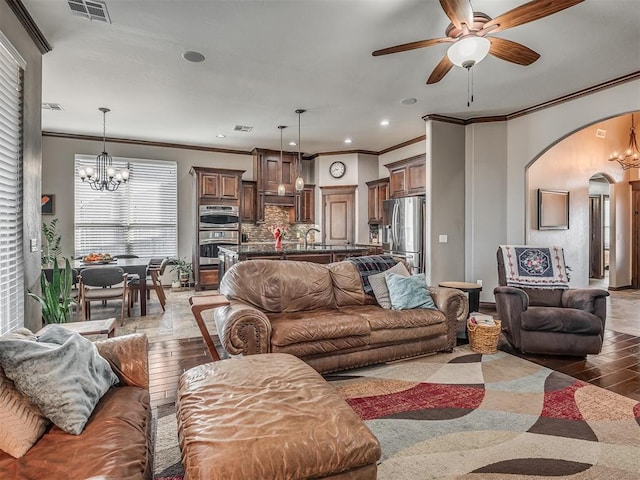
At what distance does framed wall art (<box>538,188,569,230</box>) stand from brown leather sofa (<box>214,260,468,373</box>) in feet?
10.1

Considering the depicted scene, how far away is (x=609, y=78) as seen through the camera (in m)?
4.05

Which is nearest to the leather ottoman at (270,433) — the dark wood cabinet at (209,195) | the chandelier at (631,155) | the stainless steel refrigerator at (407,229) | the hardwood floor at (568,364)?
the hardwood floor at (568,364)

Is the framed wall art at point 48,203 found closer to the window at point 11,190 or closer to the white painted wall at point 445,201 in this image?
the window at point 11,190

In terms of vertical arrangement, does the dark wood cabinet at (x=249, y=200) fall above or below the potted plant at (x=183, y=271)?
above

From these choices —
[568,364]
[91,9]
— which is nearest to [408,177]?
[568,364]

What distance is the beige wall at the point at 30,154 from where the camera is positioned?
9.10 ft

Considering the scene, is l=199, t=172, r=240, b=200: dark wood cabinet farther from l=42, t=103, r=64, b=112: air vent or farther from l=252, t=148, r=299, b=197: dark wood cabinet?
l=42, t=103, r=64, b=112: air vent

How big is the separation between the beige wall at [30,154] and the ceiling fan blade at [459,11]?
315cm

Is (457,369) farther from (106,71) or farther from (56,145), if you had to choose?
(56,145)

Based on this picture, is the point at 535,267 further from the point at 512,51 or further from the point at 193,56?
the point at 193,56

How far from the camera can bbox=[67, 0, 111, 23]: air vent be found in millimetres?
2685

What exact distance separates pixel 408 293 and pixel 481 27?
7.36 ft

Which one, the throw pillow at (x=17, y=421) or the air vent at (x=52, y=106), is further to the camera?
the air vent at (x=52, y=106)

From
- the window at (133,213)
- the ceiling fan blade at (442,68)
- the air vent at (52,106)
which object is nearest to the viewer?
the ceiling fan blade at (442,68)
